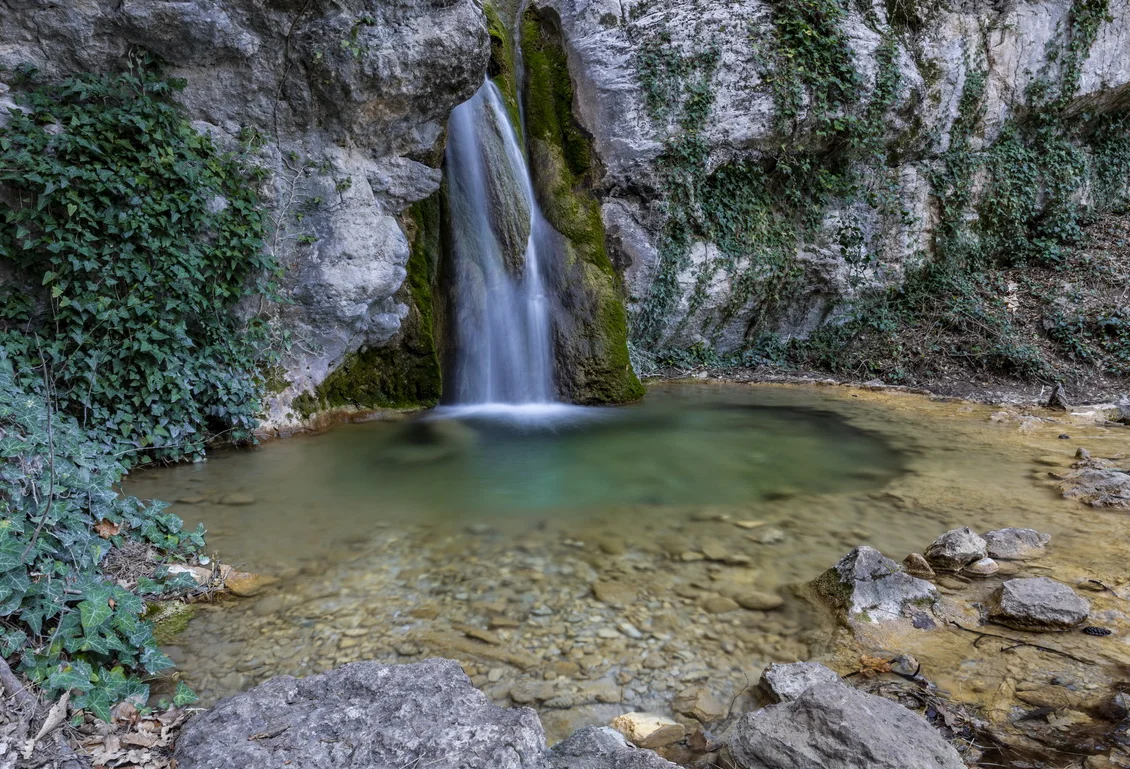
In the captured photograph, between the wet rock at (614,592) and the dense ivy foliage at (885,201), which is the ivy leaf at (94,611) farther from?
the dense ivy foliage at (885,201)

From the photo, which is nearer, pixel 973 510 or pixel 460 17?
pixel 973 510

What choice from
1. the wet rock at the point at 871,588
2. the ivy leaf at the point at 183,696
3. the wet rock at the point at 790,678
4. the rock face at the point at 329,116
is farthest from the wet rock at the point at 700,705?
the rock face at the point at 329,116

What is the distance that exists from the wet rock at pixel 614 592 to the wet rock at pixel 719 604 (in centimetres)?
37

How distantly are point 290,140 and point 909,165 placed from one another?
37.3 ft

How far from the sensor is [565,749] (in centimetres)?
175

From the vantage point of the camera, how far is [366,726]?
1.74 metres

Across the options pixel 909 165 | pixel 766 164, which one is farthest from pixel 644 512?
pixel 909 165

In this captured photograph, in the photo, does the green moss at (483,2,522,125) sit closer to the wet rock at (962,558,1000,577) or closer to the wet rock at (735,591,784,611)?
the wet rock at (735,591,784,611)

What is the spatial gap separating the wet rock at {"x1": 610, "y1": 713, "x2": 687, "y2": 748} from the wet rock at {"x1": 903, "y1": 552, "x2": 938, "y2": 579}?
186cm

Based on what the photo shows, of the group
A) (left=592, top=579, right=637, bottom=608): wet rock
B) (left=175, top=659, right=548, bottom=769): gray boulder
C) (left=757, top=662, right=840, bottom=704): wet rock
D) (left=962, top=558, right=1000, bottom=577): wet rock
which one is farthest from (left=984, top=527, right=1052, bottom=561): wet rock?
(left=175, top=659, right=548, bottom=769): gray boulder

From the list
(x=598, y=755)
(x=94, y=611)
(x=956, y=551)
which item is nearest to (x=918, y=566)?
(x=956, y=551)

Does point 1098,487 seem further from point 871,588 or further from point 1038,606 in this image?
point 871,588

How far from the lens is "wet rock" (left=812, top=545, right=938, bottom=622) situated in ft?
9.36

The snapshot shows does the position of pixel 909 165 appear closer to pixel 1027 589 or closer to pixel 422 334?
pixel 422 334
